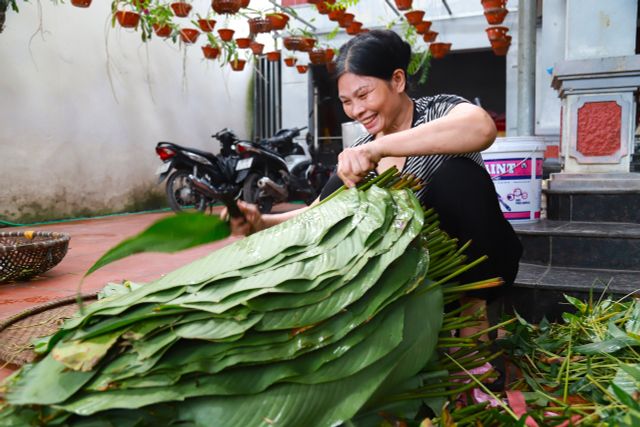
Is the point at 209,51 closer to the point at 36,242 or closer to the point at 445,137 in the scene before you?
the point at 36,242

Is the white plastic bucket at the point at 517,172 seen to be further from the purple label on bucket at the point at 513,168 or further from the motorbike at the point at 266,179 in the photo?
the motorbike at the point at 266,179

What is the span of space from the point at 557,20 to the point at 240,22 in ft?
14.4

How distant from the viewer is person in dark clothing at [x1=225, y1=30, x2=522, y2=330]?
46.5 inches

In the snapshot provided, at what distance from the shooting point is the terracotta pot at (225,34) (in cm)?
666

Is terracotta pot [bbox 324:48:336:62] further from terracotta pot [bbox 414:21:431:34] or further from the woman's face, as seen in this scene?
the woman's face

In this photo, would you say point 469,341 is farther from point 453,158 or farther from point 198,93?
point 198,93

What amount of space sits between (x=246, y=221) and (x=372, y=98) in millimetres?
483

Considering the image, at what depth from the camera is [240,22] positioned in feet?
27.5

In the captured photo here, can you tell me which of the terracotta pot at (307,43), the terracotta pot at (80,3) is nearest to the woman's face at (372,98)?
the terracotta pot at (80,3)

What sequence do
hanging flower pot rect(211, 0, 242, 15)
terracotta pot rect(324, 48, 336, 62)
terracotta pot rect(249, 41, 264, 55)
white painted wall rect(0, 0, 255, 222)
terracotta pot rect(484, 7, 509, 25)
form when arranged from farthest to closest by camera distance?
1. terracotta pot rect(324, 48, 336, 62)
2. terracotta pot rect(249, 41, 264, 55)
3. terracotta pot rect(484, 7, 509, 25)
4. hanging flower pot rect(211, 0, 242, 15)
5. white painted wall rect(0, 0, 255, 222)

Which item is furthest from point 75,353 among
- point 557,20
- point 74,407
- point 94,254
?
point 557,20

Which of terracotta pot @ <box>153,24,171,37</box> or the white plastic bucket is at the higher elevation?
terracotta pot @ <box>153,24,171,37</box>

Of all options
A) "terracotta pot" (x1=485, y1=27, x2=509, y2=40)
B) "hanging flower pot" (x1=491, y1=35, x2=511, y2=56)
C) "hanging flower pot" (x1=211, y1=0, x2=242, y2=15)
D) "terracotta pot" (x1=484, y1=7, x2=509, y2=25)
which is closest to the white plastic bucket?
"hanging flower pot" (x1=211, y1=0, x2=242, y2=15)

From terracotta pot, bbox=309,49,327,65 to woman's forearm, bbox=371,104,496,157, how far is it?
6.97 m
